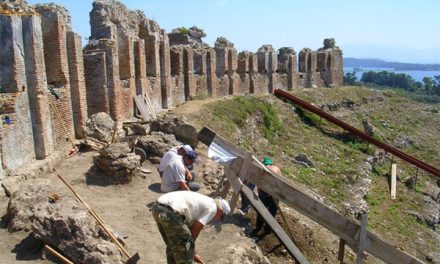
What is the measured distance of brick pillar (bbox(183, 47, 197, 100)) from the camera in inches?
902

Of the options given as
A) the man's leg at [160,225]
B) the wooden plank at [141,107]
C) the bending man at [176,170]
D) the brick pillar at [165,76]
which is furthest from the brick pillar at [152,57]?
the man's leg at [160,225]

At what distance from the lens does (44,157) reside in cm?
1163

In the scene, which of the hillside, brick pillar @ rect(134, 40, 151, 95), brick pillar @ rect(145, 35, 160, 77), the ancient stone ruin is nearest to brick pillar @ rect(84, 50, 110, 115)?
the ancient stone ruin

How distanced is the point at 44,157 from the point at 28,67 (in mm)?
2095

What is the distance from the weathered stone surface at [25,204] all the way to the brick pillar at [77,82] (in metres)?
5.76

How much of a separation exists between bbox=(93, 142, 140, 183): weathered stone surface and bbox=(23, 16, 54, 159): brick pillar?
139cm

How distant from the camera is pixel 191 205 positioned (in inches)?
239

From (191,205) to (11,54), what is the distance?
265 inches

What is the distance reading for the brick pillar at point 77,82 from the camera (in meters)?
13.8

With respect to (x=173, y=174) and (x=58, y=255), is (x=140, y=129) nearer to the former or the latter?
(x=173, y=174)

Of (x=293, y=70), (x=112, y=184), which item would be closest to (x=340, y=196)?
(x=112, y=184)

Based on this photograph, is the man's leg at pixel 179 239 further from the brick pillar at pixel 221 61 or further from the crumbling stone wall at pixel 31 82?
the brick pillar at pixel 221 61

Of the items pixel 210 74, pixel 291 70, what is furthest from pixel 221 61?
pixel 291 70

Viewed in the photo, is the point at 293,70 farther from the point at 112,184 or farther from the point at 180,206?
the point at 180,206
